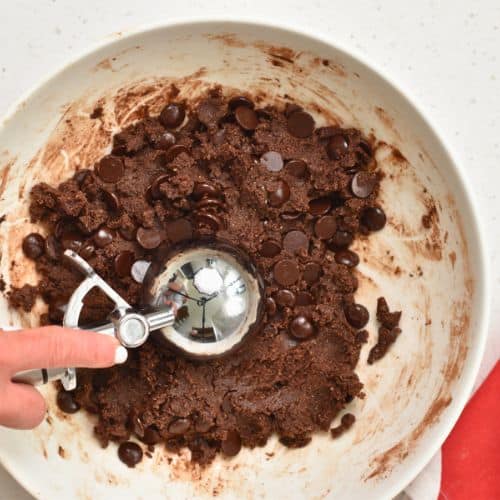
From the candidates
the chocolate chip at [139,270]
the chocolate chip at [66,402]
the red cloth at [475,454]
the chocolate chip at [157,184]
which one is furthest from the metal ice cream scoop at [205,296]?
the red cloth at [475,454]

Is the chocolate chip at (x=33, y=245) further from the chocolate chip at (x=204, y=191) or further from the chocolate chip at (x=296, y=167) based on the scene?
the chocolate chip at (x=296, y=167)

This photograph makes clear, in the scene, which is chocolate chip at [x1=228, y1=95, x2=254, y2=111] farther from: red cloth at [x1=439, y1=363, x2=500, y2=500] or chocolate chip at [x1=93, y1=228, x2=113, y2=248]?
red cloth at [x1=439, y1=363, x2=500, y2=500]

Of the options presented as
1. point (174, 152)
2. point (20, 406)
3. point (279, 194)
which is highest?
point (174, 152)

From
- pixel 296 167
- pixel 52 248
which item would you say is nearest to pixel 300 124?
pixel 296 167

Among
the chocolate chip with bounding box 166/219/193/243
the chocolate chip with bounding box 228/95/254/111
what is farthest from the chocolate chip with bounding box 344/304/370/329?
the chocolate chip with bounding box 228/95/254/111

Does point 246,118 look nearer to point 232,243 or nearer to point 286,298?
point 232,243

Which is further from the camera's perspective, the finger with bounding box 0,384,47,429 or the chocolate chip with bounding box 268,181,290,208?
the chocolate chip with bounding box 268,181,290,208
